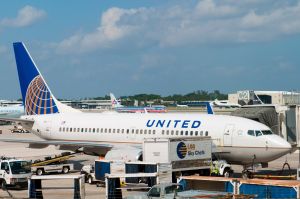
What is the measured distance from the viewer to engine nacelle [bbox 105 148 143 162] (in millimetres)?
34741

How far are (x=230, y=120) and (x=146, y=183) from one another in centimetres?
874

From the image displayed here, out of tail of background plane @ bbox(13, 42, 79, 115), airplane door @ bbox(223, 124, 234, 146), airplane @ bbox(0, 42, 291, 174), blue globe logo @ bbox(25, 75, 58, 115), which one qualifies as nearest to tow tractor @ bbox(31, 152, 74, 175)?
airplane @ bbox(0, 42, 291, 174)

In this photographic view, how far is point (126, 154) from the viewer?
35688mm

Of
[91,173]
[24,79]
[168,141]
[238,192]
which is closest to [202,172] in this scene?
[168,141]

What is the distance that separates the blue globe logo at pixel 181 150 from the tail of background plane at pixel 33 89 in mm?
16699

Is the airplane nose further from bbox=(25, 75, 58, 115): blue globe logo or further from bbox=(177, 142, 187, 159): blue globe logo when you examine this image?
bbox=(25, 75, 58, 115): blue globe logo

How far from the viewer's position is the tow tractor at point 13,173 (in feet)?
106

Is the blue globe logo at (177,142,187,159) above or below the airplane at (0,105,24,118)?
below

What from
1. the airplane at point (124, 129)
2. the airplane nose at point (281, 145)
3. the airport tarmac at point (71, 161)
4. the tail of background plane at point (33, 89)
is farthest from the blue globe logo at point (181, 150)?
the tail of background plane at point (33, 89)

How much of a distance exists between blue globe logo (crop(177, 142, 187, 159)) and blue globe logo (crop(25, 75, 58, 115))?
57.4 ft

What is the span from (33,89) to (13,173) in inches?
653

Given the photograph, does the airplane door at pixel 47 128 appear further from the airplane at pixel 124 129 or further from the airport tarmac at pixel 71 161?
the airport tarmac at pixel 71 161

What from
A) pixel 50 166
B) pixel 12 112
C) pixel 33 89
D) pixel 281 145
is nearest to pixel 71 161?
pixel 33 89

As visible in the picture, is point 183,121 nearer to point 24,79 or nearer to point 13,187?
point 13,187
